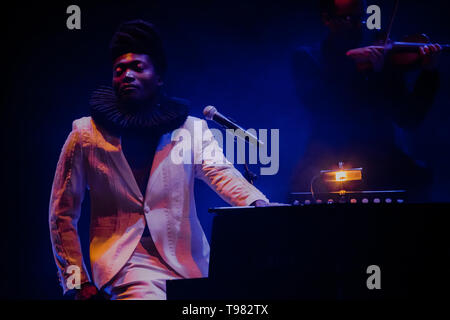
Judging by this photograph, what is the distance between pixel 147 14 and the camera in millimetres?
3074

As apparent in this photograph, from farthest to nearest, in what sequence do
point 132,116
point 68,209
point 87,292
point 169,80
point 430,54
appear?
point 169,80, point 430,54, point 132,116, point 68,209, point 87,292

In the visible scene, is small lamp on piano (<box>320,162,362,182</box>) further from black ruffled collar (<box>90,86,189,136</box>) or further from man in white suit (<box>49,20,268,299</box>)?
black ruffled collar (<box>90,86,189,136</box>)

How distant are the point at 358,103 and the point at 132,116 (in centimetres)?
153

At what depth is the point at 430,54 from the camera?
262 cm

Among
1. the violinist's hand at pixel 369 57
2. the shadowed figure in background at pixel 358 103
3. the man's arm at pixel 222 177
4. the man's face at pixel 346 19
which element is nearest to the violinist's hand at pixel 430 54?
the shadowed figure in background at pixel 358 103

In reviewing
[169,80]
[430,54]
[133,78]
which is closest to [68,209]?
[133,78]

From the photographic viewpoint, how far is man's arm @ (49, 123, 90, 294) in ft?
7.02

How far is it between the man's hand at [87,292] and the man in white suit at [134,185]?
52 millimetres

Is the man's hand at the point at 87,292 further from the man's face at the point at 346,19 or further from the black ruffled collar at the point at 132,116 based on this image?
the man's face at the point at 346,19

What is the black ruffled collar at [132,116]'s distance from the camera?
2330 millimetres

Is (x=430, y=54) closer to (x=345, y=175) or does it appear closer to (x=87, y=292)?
(x=345, y=175)

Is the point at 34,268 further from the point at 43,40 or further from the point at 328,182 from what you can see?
the point at 328,182

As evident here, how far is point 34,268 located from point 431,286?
2514 mm

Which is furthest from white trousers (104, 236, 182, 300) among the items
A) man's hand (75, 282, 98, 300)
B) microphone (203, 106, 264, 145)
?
microphone (203, 106, 264, 145)
